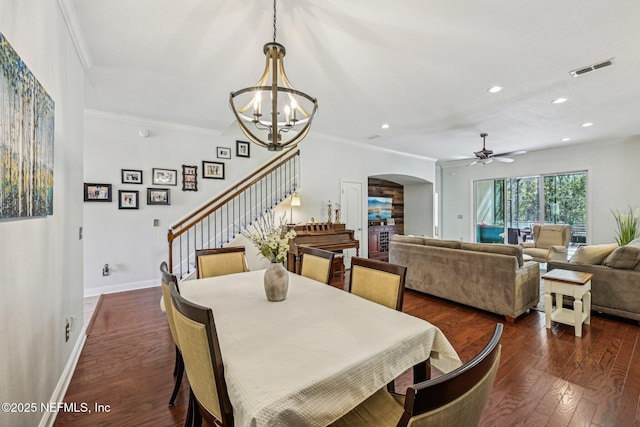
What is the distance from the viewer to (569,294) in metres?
2.96

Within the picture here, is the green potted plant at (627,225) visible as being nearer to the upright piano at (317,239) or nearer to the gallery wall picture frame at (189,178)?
the upright piano at (317,239)

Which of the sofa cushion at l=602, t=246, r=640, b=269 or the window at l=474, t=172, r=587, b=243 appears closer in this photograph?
the sofa cushion at l=602, t=246, r=640, b=269

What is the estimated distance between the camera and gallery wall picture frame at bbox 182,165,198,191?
499 cm

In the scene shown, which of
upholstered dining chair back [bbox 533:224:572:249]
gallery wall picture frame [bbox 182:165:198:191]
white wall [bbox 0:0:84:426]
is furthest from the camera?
upholstered dining chair back [bbox 533:224:572:249]

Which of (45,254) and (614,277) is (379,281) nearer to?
(45,254)

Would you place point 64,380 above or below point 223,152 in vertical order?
below

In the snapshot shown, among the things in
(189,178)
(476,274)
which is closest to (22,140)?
(189,178)

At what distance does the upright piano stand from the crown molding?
3287 millimetres

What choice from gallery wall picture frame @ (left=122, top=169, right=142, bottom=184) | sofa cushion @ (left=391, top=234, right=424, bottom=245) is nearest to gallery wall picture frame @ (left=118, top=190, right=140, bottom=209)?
gallery wall picture frame @ (left=122, top=169, right=142, bottom=184)

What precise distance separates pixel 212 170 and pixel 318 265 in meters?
3.56

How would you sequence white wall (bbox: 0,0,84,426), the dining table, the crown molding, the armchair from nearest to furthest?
1. the dining table
2. white wall (bbox: 0,0,84,426)
3. the crown molding
4. the armchair

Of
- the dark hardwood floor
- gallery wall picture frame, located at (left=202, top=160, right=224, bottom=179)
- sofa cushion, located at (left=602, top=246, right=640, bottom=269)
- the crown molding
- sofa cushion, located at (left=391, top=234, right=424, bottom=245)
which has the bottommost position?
the dark hardwood floor

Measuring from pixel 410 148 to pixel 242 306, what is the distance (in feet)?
20.5

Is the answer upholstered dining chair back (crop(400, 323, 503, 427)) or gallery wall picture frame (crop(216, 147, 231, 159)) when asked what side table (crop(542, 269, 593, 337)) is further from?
gallery wall picture frame (crop(216, 147, 231, 159))
